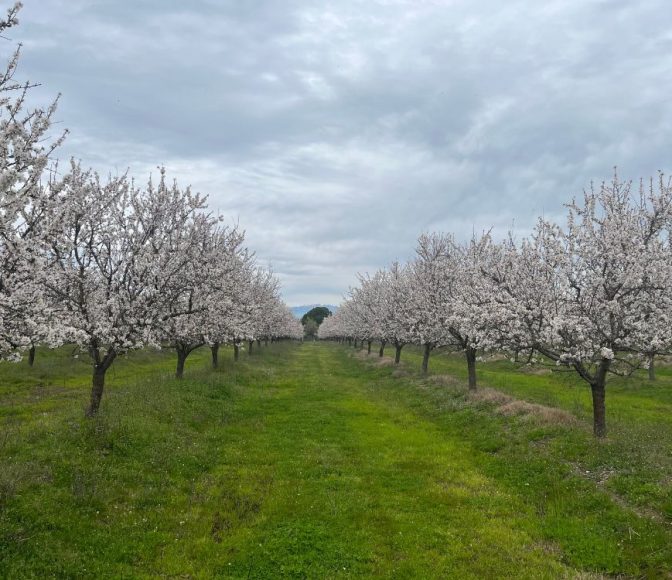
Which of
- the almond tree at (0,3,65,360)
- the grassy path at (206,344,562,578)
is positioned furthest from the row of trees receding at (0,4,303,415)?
the grassy path at (206,344,562,578)

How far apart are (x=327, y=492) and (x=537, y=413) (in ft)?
35.8

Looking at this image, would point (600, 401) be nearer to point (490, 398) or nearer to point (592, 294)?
point (592, 294)

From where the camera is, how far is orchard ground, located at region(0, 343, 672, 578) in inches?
379

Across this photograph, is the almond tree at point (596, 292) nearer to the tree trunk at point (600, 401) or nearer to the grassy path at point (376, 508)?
the tree trunk at point (600, 401)

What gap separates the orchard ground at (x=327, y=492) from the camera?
9.63 meters

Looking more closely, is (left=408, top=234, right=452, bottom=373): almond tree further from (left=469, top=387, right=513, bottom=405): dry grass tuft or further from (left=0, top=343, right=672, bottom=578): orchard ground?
(left=0, top=343, right=672, bottom=578): orchard ground

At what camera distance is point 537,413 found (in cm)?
A: 1981

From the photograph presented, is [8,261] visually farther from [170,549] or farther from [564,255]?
[564,255]

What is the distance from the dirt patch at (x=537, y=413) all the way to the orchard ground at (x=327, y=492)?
0.11 m

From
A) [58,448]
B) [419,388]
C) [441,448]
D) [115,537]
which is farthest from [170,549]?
[419,388]

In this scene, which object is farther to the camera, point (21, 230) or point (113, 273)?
point (113, 273)

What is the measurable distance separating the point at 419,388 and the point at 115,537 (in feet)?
77.4

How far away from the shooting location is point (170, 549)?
10055 mm

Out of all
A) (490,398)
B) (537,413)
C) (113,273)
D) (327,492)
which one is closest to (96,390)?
(113,273)
